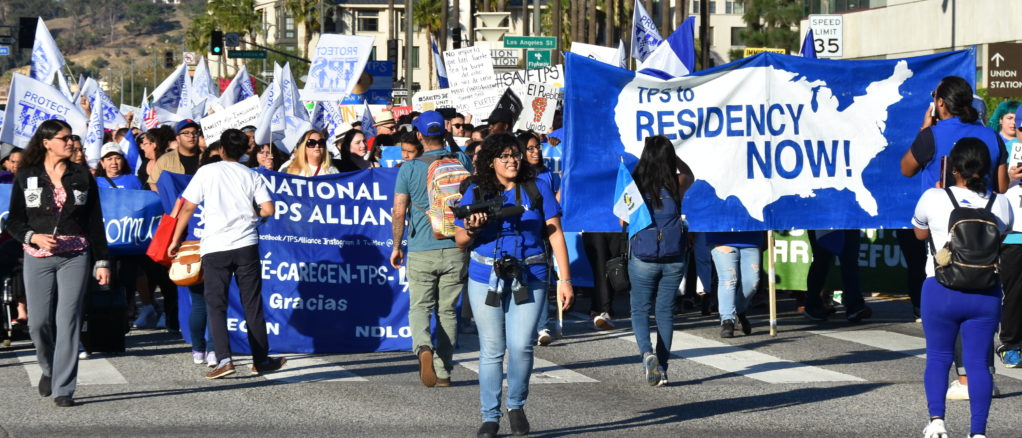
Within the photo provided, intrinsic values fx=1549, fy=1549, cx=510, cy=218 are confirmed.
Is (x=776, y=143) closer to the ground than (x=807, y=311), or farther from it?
farther from it

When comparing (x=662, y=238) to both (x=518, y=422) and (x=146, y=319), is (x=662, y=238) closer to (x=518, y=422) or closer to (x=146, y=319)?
(x=518, y=422)

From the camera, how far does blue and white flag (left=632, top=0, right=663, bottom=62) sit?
1772 cm

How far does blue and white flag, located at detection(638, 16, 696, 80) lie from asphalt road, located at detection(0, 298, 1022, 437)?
2.49m

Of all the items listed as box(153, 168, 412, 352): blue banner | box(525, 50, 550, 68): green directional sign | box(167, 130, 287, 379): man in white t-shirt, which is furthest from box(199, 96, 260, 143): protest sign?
box(525, 50, 550, 68): green directional sign

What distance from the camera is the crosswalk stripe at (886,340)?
470 inches

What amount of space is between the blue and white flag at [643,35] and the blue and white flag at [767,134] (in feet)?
15.8

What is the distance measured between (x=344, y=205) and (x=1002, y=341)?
4986 millimetres

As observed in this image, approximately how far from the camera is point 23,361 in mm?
11555

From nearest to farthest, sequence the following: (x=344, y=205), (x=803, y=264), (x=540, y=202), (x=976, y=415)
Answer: (x=976, y=415) → (x=540, y=202) → (x=344, y=205) → (x=803, y=264)

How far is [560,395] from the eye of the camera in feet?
31.9

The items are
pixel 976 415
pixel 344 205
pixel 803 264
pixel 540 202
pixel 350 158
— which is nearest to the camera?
pixel 976 415

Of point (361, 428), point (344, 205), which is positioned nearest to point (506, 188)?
point (361, 428)

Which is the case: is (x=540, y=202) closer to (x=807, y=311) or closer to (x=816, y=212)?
(x=816, y=212)

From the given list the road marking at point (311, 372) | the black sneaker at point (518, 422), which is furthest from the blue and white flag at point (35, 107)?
the black sneaker at point (518, 422)
